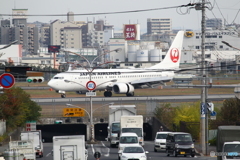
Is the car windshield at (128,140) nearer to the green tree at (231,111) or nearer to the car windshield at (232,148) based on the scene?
the car windshield at (232,148)

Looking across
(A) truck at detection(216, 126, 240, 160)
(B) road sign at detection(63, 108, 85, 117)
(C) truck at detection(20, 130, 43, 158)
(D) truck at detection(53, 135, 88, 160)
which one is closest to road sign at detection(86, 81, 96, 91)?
(B) road sign at detection(63, 108, 85, 117)

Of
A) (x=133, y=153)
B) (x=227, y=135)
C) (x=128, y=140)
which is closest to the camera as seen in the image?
(x=227, y=135)

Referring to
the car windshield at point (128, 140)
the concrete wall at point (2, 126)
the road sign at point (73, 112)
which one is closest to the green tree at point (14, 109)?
the concrete wall at point (2, 126)

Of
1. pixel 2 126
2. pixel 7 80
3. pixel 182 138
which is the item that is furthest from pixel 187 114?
pixel 7 80

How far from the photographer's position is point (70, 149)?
92.0 ft

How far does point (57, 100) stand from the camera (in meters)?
72.1

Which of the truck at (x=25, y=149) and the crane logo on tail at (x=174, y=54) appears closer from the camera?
the truck at (x=25, y=149)

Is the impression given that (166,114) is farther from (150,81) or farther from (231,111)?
(150,81)

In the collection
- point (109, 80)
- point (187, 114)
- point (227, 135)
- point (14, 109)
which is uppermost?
point (109, 80)

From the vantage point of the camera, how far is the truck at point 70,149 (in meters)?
27.9

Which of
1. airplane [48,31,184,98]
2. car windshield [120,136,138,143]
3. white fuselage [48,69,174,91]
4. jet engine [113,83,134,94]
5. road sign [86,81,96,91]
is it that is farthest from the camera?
jet engine [113,83,134,94]

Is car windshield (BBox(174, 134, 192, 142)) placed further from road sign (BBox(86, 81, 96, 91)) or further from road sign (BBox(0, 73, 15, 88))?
road sign (BBox(86, 81, 96, 91))

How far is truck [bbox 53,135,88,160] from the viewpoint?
27.9 meters

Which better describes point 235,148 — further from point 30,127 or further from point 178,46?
point 178,46
